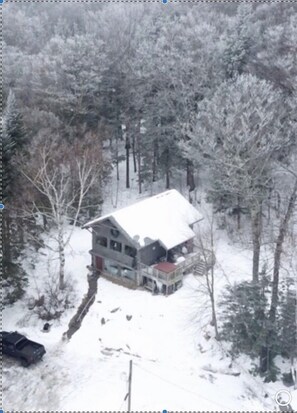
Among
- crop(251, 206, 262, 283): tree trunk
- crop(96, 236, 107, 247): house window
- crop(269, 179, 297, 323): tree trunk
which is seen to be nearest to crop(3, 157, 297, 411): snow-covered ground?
crop(96, 236, 107, 247): house window

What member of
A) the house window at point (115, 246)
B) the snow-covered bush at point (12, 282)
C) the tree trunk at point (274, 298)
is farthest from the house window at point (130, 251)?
the tree trunk at point (274, 298)

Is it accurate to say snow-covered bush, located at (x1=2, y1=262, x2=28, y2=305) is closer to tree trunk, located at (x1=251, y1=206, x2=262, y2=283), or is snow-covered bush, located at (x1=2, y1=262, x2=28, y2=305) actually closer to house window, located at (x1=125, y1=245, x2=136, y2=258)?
house window, located at (x1=125, y1=245, x2=136, y2=258)

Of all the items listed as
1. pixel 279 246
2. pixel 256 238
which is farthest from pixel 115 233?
pixel 279 246

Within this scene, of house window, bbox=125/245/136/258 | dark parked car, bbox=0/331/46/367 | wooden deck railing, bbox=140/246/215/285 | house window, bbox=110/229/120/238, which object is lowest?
dark parked car, bbox=0/331/46/367

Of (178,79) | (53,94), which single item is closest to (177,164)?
(178,79)

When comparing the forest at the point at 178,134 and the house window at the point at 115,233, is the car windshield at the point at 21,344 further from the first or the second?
the house window at the point at 115,233

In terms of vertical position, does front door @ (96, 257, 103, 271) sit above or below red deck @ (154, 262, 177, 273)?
below

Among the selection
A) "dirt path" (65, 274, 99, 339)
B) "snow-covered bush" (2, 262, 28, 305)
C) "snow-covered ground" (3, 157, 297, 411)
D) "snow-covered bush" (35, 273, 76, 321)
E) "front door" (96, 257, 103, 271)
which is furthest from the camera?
"front door" (96, 257, 103, 271)
